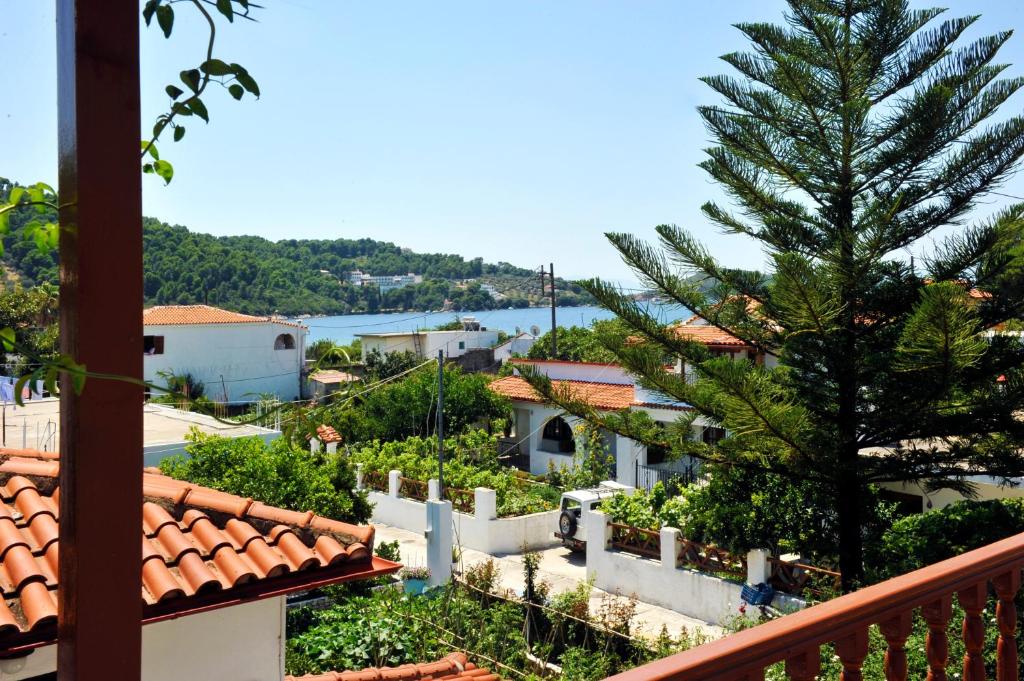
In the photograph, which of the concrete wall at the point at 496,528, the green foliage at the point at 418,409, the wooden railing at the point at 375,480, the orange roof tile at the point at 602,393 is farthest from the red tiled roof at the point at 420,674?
the green foliage at the point at 418,409

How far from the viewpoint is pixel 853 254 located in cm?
718

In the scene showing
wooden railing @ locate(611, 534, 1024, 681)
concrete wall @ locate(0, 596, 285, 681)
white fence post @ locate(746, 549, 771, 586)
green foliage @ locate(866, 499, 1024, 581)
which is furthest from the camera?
white fence post @ locate(746, 549, 771, 586)

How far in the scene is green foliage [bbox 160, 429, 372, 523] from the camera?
370 inches

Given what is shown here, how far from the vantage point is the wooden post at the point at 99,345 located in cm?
77

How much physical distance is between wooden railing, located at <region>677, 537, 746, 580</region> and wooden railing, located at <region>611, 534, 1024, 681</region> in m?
8.05

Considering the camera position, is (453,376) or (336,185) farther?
(453,376)

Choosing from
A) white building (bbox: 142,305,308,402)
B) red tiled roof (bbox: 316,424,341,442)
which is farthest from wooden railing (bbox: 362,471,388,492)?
white building (bbox: 142,305,308,402)

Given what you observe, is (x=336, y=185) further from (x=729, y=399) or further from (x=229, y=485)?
(x=229, y=485)

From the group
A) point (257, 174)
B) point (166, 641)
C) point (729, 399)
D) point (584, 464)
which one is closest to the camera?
point (257, 174)

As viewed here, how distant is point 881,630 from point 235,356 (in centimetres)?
2905

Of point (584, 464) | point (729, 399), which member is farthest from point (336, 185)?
point (584, 464)

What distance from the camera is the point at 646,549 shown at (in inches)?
414

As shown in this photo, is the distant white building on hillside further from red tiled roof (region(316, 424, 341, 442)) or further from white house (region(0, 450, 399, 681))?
white house (region(0, 450, 399, 681))

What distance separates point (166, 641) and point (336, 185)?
1843mm
